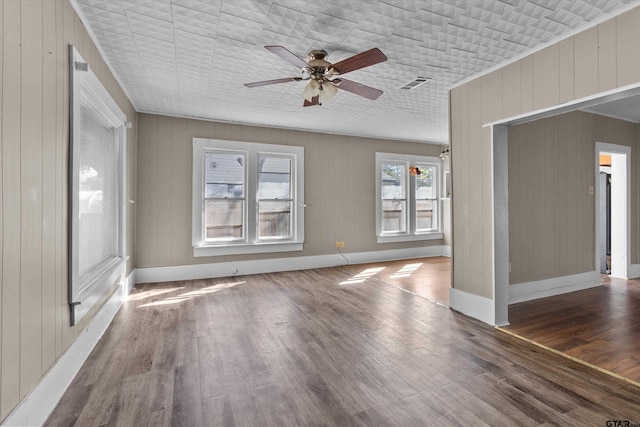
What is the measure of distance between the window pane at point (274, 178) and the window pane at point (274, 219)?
169 mm

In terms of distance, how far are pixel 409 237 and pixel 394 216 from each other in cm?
59

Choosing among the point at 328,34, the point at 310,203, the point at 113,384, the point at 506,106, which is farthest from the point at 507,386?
the point at 310,203

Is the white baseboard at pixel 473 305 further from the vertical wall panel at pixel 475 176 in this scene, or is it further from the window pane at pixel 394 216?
the window pane at pixel 394 216

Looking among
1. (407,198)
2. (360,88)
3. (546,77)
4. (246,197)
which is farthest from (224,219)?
(546,77)

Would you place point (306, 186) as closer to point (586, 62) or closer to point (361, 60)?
point (361, 60)

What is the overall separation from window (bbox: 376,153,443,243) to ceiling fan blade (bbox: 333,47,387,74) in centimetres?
434

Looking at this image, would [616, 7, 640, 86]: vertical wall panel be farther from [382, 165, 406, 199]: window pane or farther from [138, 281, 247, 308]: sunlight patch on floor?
[138, 281, 247, 308]: sunlight patch on floor

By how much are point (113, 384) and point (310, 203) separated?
14.3 feet

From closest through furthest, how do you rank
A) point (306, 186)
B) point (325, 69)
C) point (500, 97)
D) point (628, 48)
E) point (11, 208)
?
point (11, 208)
point (628, 48)
point (325, 69)
point (500, 97)
point (306, 186)

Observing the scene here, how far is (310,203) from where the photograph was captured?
20.1 feet

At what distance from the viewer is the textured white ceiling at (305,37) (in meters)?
2.28

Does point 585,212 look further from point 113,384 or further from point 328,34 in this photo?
point 113,384

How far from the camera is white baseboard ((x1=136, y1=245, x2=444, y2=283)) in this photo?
506 cm

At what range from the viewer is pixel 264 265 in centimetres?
572
